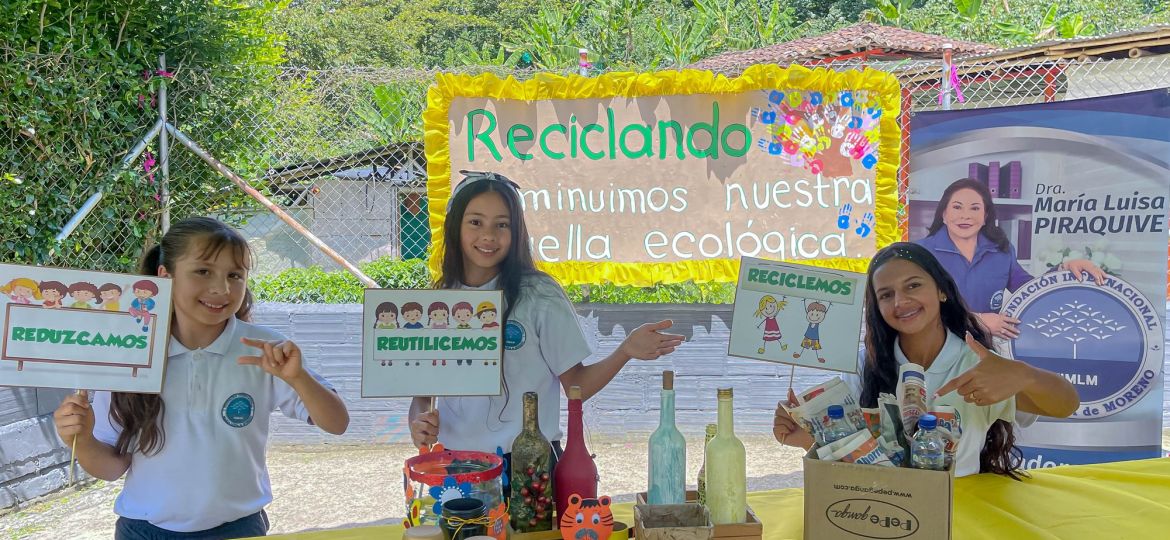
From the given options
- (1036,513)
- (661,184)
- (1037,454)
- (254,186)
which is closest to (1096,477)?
(1036,513)

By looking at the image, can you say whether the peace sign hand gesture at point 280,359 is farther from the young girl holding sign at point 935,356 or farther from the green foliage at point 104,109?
the green foliage at point 104,109

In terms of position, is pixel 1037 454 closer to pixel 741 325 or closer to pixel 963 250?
pixel 963 250

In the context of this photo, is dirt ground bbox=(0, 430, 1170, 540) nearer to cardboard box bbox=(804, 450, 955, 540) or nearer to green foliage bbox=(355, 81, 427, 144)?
green foliage bbox=(355, 81, 427, 144)

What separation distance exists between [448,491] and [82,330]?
92 centimetres

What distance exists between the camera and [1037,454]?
3463 mm

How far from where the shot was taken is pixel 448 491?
1596 millimetres

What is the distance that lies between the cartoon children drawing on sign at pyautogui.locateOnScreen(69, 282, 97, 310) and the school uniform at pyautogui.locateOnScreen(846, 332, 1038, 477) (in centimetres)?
192

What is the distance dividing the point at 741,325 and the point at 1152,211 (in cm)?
219

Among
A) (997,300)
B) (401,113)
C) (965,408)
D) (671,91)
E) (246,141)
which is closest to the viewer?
(965,408)

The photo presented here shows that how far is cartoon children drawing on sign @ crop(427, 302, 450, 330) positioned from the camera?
198 centimetres

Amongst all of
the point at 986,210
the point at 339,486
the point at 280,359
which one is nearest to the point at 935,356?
the point at 986,210

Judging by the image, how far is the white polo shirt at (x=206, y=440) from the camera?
204 centimetres

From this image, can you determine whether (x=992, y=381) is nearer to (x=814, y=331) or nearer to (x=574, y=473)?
(x=814, y=331)

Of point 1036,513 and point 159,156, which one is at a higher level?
point 159,156
